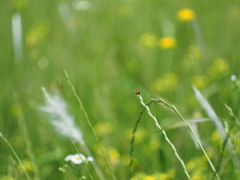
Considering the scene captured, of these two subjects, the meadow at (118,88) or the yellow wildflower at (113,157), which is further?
the yellow wildflower at (113,157)

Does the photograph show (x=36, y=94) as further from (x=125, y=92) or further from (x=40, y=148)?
(x=125, y=92)

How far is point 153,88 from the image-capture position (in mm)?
2371

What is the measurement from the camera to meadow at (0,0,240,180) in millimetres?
1397

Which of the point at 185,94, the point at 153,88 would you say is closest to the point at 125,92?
the point at 153,88

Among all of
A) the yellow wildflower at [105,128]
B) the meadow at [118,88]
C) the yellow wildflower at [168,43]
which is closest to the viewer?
the meadow at [118,88]

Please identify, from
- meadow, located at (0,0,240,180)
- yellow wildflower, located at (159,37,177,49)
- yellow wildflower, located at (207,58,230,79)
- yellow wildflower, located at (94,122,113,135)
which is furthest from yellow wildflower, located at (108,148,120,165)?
yellow wildflower, located at (159,37,177,49)

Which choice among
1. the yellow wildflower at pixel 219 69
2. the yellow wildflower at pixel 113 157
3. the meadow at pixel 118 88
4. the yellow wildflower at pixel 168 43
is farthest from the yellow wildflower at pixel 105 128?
the yellow wildflower at pixel 168 43

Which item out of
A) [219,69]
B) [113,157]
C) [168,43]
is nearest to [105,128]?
[113,157]

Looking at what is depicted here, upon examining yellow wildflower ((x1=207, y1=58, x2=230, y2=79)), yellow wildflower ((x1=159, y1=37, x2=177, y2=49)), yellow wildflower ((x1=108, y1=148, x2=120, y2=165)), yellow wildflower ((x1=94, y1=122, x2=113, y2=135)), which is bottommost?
yellow wildflower ((x1=108, y1=148, x2=120, y2=165))

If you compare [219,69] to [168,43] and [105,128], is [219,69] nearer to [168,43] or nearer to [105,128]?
[168,43]

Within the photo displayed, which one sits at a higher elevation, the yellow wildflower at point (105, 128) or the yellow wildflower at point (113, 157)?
the yellow wildflower at point (105, 128)

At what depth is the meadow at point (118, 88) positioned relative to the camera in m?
1.40

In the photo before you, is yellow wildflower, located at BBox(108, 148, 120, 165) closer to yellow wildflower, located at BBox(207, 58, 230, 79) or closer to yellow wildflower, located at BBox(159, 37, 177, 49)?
yellow wildflower, located at BBox(207, 58, 230, 79)

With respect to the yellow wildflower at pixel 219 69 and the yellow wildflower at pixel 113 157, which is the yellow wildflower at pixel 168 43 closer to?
the yellow wildflower at pixel 219 69
